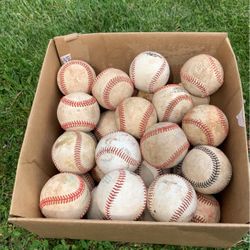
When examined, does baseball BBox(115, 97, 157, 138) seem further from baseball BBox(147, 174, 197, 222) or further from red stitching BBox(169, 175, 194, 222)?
red stitching BBox(169, 175, 194, 222)

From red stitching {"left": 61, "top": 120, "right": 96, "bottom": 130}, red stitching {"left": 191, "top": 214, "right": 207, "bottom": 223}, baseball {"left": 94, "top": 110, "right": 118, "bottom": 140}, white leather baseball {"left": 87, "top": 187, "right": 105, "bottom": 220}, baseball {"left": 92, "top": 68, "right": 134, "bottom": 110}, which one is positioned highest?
baseball {"left": 92, "top": 68, "right": 134, "bottom": 110}

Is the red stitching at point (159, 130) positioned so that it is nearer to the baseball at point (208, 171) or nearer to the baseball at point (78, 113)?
the baseball at point (208, 171)

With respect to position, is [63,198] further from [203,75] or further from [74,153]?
[203,75]

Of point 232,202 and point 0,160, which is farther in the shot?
point 0,160

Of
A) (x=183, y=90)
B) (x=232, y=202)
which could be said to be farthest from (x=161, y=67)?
(x=232, y=202)

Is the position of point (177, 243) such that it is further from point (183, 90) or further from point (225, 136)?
point (183, 90)

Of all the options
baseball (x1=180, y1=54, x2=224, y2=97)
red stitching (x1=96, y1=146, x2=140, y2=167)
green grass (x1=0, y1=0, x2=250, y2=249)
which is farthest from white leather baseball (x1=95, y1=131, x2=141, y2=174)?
green grass (x1=0, y1=0, x2=250, y2=249)

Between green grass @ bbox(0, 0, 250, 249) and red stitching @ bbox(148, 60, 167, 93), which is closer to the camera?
red stitching @ bbox(148, 60, 167, 93)

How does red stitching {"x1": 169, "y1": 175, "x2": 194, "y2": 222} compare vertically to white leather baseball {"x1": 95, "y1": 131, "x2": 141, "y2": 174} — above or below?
below
